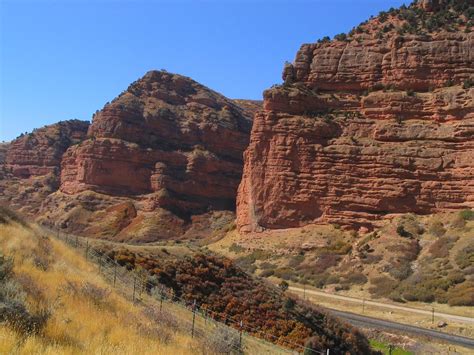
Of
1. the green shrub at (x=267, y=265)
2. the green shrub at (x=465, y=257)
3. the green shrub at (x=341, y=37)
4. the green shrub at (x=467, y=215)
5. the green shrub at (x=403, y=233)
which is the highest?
the green shrub at (x=341, y=37)

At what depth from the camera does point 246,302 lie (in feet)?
70.3

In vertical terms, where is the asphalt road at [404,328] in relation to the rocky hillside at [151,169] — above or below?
below

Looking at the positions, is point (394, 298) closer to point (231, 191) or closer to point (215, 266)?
point (215, 266)

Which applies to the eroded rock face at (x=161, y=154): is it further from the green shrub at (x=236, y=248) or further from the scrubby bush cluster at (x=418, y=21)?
the scrubby bush cluster at (x=418, y=21)

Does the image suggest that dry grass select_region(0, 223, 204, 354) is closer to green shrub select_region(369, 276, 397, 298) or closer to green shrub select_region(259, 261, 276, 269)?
green shrub select_region(369, 276, 397, 298)

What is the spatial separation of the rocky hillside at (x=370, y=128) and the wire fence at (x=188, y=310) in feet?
113

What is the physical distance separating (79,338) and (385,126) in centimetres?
4875

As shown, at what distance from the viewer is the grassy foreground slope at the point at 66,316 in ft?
25.8

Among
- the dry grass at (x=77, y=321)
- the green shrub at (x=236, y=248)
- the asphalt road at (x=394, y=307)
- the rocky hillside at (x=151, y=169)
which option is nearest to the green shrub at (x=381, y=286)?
the asphalt road at (x=394, y=307)

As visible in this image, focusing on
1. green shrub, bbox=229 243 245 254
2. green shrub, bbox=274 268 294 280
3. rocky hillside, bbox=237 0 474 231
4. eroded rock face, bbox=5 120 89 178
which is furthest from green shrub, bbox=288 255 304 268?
eroded rock face, bbox=5 120 89 178

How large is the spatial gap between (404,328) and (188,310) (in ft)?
45.0

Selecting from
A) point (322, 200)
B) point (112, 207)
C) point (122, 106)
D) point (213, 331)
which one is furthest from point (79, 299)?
point (122, 106)

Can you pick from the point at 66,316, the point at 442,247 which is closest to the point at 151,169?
the point at 442,247

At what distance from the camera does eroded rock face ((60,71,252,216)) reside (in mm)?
88562
